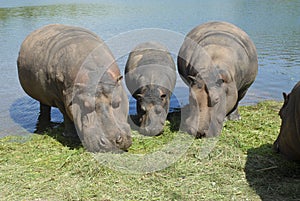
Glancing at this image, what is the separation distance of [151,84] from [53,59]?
1535mm

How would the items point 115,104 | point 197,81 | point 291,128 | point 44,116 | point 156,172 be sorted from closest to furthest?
1. point 291,128
2. point 156,172
3. point 115,104
4. point 197,81
5. point 44,116

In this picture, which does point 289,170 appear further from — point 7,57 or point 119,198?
point 7,57

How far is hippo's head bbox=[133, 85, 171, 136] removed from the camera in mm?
6508

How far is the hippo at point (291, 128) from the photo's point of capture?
4.64m

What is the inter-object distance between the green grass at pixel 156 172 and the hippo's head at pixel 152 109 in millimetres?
226

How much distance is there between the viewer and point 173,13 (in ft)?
82.5

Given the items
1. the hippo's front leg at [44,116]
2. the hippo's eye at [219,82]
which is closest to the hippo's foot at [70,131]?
the hippo's front leg at [44,116]

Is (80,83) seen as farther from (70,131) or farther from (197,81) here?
(197,81)

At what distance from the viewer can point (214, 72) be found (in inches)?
245

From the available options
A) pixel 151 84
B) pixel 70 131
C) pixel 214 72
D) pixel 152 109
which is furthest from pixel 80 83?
pixel 214 72

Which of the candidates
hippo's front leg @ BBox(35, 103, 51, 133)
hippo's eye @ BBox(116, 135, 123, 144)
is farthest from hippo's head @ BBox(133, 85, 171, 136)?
hippo's front leg @ BBox(35, 103, 51, 133)

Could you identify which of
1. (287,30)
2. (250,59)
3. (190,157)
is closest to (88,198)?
(190,157)

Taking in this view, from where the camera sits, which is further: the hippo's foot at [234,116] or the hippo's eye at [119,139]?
the hippo's foot at [234,116]

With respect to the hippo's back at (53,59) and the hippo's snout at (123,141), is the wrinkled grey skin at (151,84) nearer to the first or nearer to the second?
the hippo's back at (53,59)
